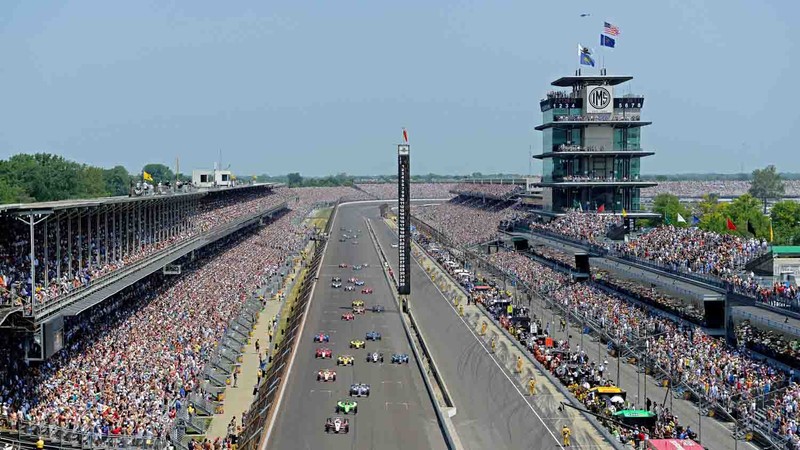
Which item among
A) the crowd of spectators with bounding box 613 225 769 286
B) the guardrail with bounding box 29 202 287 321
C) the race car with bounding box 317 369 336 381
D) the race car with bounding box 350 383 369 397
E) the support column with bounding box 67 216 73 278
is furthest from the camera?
the crowd of spectators with bounding box 613 225 769 286

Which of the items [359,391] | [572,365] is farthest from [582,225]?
[359,391]

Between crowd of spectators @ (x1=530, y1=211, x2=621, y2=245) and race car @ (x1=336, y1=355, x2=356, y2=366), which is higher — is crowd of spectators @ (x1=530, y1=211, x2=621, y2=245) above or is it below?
above

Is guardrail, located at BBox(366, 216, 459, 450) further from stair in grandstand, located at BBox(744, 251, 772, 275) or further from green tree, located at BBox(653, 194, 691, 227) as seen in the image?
green tree, located at BBox(653, 194, 691, 227)

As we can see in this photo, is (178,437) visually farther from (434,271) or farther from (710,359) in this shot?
(434,271)

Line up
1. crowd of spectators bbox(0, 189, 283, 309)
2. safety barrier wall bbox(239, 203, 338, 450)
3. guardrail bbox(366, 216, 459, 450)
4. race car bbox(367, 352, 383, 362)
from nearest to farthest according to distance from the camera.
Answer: crowd of spectators bbox(0, 189, 283, 309), safety barrier wall bbox(239, 203, 338, 450), guardrail bbox(366, 216, 459, 450), race car bbox(367, 352, 383, 362)

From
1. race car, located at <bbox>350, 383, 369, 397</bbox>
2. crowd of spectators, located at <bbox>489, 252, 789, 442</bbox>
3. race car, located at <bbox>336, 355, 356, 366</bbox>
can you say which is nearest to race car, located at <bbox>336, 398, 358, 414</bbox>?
race car, located at <bbox>350, 383, 369, 397</bbox>

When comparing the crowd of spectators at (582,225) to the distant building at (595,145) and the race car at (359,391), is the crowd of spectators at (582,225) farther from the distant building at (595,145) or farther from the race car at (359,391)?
the race car at (359,391)

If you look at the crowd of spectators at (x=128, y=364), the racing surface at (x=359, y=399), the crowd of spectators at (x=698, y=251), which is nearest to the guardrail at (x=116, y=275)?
the crowd of spectators at (x=128, y=364)

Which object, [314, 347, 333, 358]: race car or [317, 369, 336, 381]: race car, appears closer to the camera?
[317, 369, 336, 381]: race car
